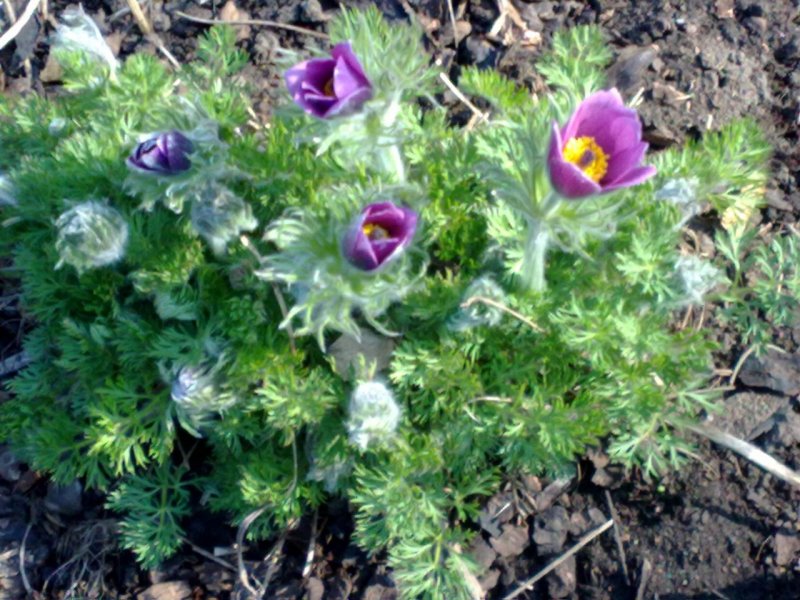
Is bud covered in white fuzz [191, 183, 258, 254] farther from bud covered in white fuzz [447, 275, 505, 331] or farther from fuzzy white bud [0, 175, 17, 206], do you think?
fuzzy white bud [0, 175, 17, 206]

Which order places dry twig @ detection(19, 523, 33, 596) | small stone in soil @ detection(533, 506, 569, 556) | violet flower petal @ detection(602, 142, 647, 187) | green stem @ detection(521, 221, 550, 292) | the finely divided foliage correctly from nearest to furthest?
violet flower petal @ detection(602, 142, 647, 187), green stem @ detection(521, 221, 550, 292), the finely divided foliage, small stone in soil @ detection(533, 506, 569, 556), dry twig @ detection(19, 523, 33, 596)

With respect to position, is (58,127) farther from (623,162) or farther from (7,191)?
(623,162)

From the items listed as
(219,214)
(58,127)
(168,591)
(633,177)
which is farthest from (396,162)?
(168,591)

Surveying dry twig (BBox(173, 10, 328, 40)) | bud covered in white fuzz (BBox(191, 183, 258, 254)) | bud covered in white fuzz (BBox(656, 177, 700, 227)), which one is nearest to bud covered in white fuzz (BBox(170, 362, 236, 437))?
bud covered in white fuzz (BBox(191, 183, 258, 254))

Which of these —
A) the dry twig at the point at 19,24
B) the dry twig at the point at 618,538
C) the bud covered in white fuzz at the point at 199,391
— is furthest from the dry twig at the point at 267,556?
the dry twig at the point at 19,24

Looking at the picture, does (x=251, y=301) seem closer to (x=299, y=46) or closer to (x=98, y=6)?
(x=299, y=46)

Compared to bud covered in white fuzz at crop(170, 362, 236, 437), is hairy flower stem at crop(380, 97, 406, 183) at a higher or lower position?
higher

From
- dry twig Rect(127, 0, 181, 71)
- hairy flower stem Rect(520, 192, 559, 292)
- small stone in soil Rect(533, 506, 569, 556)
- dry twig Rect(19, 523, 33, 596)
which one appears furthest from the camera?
dry twig Rect(127, 0, 181, 71)

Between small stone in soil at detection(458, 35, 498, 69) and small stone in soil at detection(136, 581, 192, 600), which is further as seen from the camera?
small stone in soil at detection(458, 35, 498, 69)
